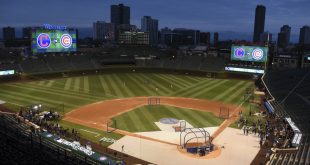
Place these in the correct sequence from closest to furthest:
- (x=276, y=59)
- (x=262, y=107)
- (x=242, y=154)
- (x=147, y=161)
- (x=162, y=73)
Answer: (x=147, y=161) → (x=242, y=154) → (x=262, y=107) → (x=162, y=73) → (x=276, y=59)

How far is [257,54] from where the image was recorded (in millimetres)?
74562

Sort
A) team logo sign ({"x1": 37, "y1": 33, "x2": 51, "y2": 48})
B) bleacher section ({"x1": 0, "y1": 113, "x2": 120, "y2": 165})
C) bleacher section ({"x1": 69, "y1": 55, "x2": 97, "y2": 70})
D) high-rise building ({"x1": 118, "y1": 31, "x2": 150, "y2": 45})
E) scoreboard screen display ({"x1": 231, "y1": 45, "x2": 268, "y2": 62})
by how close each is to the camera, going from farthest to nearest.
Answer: high-rise building ({"x1": 118, "y1": 31, "x2": 150, "y2": 45}), bleacher section ({"x1": 69, "y1": 55, "x2": 97, "y2": 70}), scoreboard screen display ({"x1": 231, "y1": 45, "x2": 268, "y2": 62}), team logo sign ({"x1": 37, "y1": 33, "x2": 51, "y2": 48}), bleacher section ({"x1": 0, "y1": 113, "x2": 120, "y2": 165})

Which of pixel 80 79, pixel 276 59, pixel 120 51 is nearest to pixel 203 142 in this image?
Answer: pixel 80 79

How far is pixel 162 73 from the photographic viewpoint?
8662 cm

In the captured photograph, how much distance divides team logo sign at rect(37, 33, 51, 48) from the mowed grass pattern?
9.73 m

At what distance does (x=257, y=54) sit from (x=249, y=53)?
2.14m

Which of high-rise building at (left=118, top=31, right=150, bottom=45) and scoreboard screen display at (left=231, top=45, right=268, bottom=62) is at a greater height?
high-rise building at (left=118, top=31, right=150, bottom=45)

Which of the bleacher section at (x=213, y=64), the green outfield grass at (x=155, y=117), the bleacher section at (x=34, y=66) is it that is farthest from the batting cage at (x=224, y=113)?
the bleacher section at (x=34, y=66)

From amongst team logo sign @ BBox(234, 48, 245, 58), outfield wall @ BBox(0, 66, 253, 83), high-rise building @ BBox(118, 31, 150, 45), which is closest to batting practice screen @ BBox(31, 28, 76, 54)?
outfield wall @ BBox(0, 66, 253, 83)

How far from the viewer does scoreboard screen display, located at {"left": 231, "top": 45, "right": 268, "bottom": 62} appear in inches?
2900

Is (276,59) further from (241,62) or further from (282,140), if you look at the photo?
(282,140)

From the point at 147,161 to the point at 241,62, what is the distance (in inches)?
2484

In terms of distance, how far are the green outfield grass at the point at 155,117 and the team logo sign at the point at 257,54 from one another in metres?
40.4

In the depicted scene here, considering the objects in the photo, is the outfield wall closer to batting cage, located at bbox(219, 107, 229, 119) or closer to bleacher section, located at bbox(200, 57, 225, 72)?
bleacher section, located at bbox(200, 57, 225, 72)
